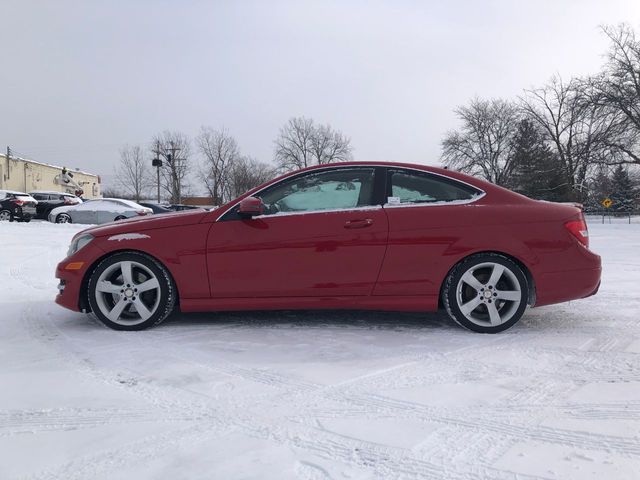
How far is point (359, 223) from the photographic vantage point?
157 inches

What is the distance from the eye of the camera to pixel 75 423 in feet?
7.91

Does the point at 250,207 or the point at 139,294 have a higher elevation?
the point at 250,207

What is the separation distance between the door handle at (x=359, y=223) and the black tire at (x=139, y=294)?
1.52 metres

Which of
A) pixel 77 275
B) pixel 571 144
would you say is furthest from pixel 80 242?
pixel 571 144

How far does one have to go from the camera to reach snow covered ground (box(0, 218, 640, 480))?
6.73ft

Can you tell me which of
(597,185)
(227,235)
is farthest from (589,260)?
(597,185)

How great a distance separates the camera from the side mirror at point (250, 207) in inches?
157

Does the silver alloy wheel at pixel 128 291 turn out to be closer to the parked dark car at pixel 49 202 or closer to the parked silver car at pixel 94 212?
the parked silver car at pixel 94 212

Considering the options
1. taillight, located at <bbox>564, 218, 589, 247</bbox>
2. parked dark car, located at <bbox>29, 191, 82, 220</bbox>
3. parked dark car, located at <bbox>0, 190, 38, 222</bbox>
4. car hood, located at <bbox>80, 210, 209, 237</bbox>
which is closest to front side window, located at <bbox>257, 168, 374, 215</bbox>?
car hood, located at <bbox>80, 210, 209, 237</bbox>

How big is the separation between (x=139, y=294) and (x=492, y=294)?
287cm

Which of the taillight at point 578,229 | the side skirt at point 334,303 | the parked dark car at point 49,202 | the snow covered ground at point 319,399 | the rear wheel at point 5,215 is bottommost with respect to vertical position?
the snow covered ground at point 319,399

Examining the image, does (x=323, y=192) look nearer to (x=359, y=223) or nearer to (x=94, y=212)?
(x=359, y=223)

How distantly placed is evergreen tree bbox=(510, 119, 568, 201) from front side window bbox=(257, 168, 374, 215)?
1872 inches

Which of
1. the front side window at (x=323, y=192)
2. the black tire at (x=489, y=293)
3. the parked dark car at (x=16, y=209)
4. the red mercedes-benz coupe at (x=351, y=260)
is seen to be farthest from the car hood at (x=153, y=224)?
the parked dark car at (x=16, y=209)
